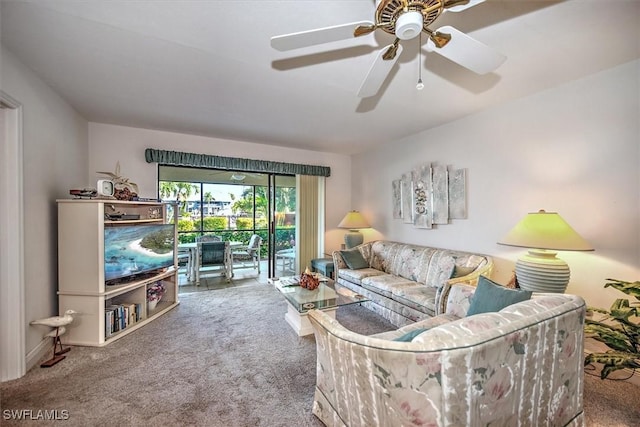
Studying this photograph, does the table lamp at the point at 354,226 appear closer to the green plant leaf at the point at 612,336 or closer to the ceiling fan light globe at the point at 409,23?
the green plant leaf at the point at 612,336

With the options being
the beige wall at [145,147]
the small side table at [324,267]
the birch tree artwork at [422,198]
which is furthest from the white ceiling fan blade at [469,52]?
the beige wall at [145,147]

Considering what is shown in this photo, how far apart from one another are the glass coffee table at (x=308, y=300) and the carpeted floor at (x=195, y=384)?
11 cm

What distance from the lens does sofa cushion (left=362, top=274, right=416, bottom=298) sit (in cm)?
301

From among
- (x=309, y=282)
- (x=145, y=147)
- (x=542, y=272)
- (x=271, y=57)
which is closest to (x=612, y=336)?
(x=542, y=272)

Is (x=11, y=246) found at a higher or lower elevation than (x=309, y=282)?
higher

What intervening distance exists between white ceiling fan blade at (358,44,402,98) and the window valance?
2.88 m

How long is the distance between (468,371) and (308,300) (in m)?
1.80

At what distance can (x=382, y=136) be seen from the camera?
4.05 m

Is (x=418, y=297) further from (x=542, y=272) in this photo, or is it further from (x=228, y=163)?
(x=228, y=163)

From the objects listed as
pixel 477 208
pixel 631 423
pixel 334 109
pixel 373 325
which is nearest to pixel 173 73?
pixel 334 109

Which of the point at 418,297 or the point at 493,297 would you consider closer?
the point at 493,297

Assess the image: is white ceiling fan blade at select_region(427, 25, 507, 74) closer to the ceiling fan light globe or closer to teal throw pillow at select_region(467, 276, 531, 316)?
the ceiling fan light globe

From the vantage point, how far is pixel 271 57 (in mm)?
1954

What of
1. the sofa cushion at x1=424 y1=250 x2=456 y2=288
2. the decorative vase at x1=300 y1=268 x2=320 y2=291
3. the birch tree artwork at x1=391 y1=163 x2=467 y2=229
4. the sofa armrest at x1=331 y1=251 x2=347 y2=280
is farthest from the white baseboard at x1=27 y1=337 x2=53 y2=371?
the birch tree artwork at x1=391 y1=163 x2=467 y2=229
